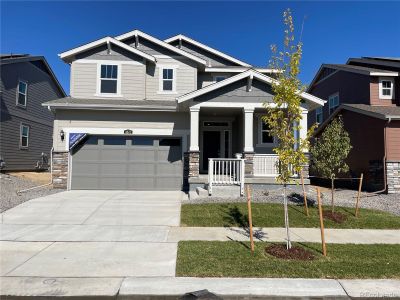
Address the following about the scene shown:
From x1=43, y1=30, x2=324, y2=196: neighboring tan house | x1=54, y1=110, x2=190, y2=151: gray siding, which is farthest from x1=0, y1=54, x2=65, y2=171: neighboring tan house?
x1=54, y1=110, x2=190, y2=151: gray siding

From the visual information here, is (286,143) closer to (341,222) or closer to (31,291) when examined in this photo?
(341,222)

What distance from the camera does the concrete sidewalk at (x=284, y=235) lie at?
24.8 feet

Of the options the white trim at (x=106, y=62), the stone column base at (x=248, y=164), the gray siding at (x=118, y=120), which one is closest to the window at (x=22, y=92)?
the white trim at (x=106, y=62)

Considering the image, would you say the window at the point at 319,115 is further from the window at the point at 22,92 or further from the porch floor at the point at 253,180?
the window at the point at 22,92

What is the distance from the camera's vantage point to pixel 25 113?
68.6 ft

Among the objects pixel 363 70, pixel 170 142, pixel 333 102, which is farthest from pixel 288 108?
pixel 333 102

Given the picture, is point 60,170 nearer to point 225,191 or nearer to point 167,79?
point 167,79

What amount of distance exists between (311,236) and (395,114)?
33.9 ft

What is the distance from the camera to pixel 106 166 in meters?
14.9

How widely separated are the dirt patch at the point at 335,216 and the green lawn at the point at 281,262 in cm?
230

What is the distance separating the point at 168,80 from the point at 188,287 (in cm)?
1329

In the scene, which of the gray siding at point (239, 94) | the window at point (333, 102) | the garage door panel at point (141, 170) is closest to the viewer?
the gray siding at point (239, 94)

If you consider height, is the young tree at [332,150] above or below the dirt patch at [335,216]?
above

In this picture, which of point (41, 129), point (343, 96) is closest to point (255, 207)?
point (343, 96)
